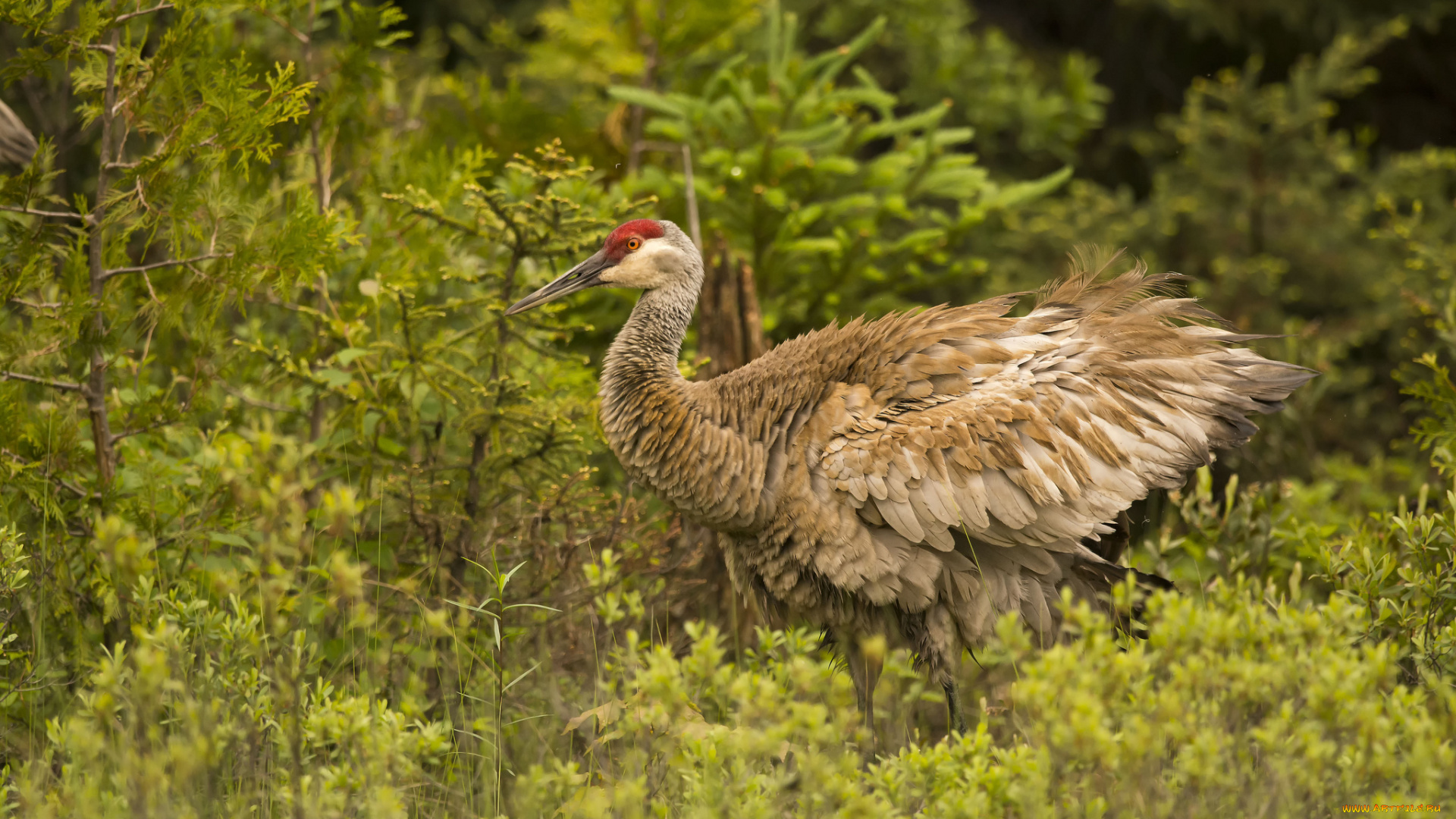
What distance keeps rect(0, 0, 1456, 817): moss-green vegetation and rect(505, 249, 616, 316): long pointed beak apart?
4.2 inches

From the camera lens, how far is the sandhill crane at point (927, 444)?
12.0ft

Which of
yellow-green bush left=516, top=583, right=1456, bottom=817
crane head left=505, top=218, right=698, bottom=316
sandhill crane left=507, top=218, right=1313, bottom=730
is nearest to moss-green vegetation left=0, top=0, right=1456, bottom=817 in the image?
yellow-green bush left=516, top=583, right=1456, bottom=817

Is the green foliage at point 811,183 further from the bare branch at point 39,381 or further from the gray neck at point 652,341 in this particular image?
the bare branch at point 39,381

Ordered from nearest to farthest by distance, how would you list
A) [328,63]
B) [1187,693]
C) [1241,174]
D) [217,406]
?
[1187,693], [217,406], [328,63], [1241,174]

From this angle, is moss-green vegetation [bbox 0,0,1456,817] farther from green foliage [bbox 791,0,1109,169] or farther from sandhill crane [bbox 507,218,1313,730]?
sandhill crane [bbox 507,218,1313,730]

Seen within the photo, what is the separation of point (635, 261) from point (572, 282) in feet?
0.76

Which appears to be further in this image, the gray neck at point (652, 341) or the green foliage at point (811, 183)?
the green foliage at point (811, 183)

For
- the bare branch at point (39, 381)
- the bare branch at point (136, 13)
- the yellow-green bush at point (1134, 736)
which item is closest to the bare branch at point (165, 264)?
the bare branch at point (39, 381)

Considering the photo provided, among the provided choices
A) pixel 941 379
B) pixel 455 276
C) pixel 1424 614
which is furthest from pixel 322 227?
pixel 1424 614

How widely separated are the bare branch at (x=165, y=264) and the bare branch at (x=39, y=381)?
35 centimetres

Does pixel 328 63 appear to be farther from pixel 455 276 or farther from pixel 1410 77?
pixel 1410 77

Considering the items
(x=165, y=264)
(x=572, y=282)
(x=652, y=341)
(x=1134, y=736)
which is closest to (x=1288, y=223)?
(x=652, y=341)

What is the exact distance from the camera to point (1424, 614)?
3.57 m

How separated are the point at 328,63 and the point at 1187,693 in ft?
13.7
